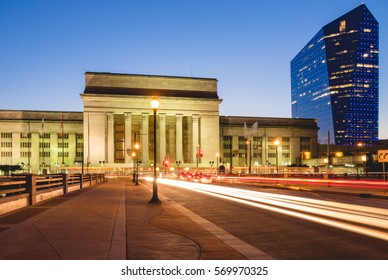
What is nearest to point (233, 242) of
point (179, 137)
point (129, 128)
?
point (129, 128)

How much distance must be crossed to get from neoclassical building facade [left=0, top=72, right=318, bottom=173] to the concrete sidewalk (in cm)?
9987

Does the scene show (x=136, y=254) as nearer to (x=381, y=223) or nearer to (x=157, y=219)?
(x=157, y=219)

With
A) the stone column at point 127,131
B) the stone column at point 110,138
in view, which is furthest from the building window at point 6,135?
the stone column at point 127,131

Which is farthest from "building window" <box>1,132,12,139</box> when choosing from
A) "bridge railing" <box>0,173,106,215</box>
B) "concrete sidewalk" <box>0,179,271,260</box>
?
"concrete sidewalk" <box>0,179,271,260</box>

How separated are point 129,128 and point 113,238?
114m

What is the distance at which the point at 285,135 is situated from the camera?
14388 centimetres

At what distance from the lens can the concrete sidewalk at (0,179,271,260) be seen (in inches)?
344

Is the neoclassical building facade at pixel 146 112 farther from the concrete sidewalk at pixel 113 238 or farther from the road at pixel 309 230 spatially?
the concrete sidewalk at pixel 113 238

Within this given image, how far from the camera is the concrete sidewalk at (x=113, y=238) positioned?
28.7 ft

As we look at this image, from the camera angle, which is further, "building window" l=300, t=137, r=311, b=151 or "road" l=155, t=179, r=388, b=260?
"building window" l=300, t=137, r=311, b=151

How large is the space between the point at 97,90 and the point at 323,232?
114 meters

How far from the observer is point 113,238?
1061 centimetres

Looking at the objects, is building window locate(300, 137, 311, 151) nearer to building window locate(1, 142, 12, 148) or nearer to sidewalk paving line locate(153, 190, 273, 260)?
building window locate(1, 142, 12, 148)
